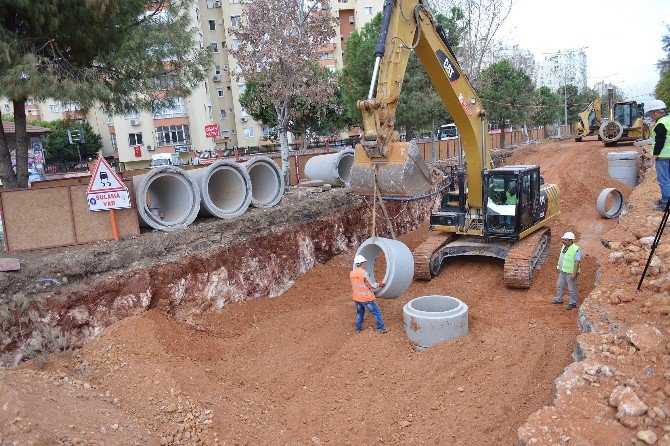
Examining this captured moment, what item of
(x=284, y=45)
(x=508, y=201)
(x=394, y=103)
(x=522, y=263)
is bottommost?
(x=522, y=263)

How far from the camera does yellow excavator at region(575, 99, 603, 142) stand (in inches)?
1191

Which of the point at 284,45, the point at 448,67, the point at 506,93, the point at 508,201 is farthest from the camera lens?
the point at 506,93

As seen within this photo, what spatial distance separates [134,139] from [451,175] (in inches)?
1433

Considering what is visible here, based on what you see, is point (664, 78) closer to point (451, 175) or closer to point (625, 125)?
point (625, 125)

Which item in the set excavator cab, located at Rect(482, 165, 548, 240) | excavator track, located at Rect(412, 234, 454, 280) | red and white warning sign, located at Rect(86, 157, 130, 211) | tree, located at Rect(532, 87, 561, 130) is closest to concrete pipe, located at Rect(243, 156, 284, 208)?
red and white warning sign, located at Rect(86, 157, 130, 211)

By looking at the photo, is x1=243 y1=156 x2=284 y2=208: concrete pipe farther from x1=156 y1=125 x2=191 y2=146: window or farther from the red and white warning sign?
x1=156 y1=125 x2=191 y2=146: window

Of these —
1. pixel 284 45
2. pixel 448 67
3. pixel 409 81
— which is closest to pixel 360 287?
pixel 448 67

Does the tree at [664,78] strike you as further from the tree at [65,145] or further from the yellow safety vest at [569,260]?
the tree at [65,145]

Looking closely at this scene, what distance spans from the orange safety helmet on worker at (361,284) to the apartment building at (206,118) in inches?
1295

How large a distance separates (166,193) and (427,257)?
6.61 metres

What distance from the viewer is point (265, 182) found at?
13648mm

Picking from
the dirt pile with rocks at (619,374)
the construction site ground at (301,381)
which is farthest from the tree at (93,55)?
the dirt pile with rocks at (619,374)

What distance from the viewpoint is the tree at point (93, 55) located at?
938 centimetres

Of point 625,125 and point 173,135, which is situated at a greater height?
point 173,135
